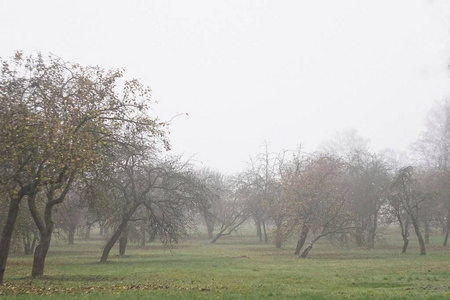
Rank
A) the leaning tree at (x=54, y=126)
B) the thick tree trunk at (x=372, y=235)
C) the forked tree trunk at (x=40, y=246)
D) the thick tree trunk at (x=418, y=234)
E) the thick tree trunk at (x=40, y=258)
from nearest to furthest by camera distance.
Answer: the leaning tree at (x=54, y=126), the forked tree trunk at (x=40, y=246), the thick tree trunk at (x=40, y=258), the thick tree trunk at (x=418, y=234), the thick tree trunk at (x=372, y=235)

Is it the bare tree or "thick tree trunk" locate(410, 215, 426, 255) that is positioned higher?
the bare tree

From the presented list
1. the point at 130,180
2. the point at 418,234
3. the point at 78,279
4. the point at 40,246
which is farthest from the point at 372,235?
the point at 40,246

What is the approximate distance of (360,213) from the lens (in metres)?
46.2

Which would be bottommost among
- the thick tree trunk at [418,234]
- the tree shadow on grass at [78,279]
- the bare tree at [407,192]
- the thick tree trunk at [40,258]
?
the tree shadow on grass at [78,279]

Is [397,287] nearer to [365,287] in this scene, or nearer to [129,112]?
[365,287]

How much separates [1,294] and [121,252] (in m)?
25.8

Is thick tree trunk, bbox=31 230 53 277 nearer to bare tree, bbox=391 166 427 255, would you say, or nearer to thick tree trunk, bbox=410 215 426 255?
bare tree, bbox=391 166 427 255

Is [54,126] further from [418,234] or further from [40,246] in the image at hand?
[418,234]

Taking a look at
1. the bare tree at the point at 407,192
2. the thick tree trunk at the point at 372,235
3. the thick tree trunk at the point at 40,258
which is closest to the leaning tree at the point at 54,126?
the thick tree trunk at the point at 40,258

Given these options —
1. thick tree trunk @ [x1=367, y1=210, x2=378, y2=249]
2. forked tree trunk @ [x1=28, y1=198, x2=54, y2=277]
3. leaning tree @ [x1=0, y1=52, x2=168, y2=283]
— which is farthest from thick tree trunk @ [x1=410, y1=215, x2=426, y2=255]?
forked tree trunk @ [x1=28, y1=198, x2=54, y2=277]

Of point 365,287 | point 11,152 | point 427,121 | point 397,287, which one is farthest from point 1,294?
point 427,121

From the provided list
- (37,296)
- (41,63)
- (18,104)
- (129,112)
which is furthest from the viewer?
(129,112)

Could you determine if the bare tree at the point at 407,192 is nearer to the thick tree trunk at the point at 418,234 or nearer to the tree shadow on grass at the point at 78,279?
the thick tree trunk at the point at 418,234

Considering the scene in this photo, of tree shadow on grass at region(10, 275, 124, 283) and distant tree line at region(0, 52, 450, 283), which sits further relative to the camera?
tree shadow on grass at region(10, 275, 124, 283)
